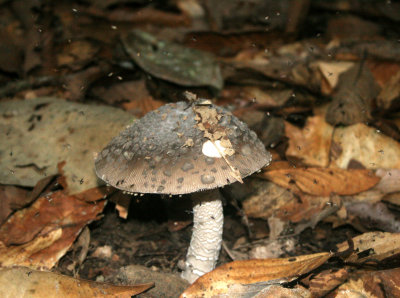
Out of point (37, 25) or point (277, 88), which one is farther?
point (37, 25)

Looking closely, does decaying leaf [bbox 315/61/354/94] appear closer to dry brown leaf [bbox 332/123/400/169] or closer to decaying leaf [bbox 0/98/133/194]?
dry brown leaf [bbox 332/123/400/169]

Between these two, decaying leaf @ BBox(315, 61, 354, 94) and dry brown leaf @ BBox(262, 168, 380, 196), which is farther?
decaying leaf @ BBox(315, 61, 354, 94)

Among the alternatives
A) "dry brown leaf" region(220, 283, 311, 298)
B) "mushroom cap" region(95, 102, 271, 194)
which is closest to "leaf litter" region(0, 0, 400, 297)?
"dry brown leaf" region(220, 283, 311, 298)

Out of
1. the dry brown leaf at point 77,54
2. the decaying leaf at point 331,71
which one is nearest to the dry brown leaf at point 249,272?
the decaying leaf at point 331,71

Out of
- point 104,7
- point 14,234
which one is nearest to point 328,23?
point 104,7

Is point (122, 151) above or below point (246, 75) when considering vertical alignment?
above

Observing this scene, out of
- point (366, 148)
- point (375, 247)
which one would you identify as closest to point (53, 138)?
point (375, 247)

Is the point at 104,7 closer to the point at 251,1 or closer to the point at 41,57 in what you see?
the point at 41,57
